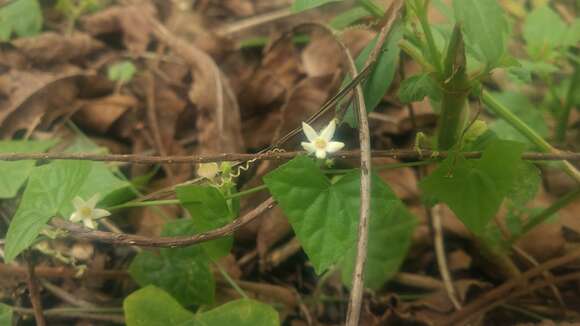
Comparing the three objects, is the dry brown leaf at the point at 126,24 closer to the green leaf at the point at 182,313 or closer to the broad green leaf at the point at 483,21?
the green leaf at the point at 182,313

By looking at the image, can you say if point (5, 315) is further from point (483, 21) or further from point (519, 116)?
point (519, 116)

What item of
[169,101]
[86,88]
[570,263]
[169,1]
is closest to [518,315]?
[570,263]

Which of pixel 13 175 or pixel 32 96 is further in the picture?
pixel 32 96

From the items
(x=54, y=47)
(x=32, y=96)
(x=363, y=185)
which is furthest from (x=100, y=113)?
(x=363, y=185)

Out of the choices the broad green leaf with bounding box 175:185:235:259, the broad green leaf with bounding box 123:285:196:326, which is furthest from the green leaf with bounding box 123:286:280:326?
the broad green leaf with bounding box 175:185:235:259

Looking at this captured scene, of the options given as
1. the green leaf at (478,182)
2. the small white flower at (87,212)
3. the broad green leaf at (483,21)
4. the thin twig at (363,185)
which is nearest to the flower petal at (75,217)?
the small white flower at (87,212)

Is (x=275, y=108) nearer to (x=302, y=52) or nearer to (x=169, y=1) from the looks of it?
(x=302, y=52)
